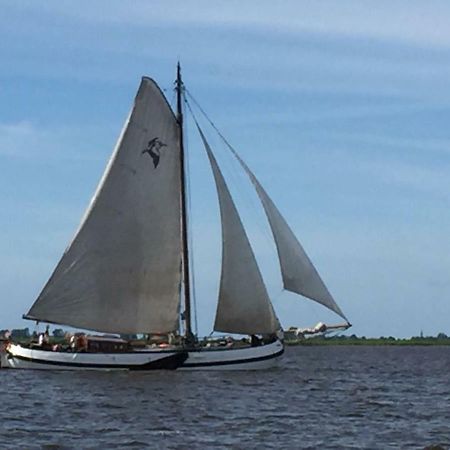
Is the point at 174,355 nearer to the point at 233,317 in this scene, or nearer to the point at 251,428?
the point at 233,317

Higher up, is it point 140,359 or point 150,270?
point 150,270

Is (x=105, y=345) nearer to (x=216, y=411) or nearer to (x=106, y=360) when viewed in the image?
(x=106, y=360)

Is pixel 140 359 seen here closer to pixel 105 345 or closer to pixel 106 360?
pixel 106 360

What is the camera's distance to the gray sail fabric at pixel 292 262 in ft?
221

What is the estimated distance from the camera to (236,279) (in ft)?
222

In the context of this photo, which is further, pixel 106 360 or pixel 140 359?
pixel 106 360

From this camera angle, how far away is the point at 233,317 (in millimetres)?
68562

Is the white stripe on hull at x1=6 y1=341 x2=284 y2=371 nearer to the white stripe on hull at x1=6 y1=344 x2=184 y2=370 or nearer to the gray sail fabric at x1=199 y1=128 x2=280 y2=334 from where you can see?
the white stripe on hull at x1=6 y1=344 x2=184 y2=370

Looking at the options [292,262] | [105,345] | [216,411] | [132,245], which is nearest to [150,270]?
[132,245]

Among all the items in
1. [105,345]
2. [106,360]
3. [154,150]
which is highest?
[154,150]

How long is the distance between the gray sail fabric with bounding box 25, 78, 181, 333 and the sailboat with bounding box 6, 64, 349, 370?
51 millimetres

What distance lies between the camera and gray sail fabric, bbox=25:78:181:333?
67.6 metres

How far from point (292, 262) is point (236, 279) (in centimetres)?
299

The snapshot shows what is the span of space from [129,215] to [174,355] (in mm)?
7528
